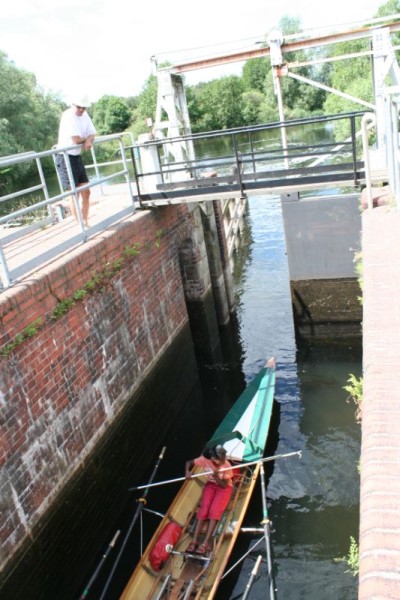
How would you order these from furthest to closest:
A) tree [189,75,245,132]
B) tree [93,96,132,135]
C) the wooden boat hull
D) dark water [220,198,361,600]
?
tree [93,96,132,135]
tree [189,75,245,132]
dark water [220,198,361,600]
the wooden boat hull

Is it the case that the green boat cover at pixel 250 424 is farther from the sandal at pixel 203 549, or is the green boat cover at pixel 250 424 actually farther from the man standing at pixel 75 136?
the man standing at pixel 75 136

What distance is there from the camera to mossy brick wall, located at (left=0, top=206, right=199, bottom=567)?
6062mm

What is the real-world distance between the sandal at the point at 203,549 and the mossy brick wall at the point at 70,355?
185cm

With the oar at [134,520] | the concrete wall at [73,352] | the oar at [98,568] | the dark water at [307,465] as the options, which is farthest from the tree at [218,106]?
the oar at [98,568]

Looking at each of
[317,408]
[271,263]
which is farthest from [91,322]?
[271,263]

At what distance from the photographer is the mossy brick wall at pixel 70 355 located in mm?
6062

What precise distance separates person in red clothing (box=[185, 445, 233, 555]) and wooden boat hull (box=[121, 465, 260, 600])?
123 millimetres

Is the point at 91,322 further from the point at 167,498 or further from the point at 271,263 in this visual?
the point at 271,263

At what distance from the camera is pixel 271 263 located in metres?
18.4

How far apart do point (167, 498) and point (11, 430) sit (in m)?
3.12

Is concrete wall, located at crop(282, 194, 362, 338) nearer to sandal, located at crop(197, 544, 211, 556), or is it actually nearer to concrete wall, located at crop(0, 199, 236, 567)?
concrete wall, located at crop(0, 199, 236, 567)

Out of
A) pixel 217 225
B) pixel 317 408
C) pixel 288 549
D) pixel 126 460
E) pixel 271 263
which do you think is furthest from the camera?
pixel 271 263

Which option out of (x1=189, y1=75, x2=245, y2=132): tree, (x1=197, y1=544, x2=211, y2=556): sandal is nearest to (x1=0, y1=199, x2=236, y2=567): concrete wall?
(x1=197, y1=544, x2=211, y2=556): sandal

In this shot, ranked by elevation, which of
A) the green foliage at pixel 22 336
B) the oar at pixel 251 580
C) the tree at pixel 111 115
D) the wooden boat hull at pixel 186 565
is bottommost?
the oar at pixel 251 580
